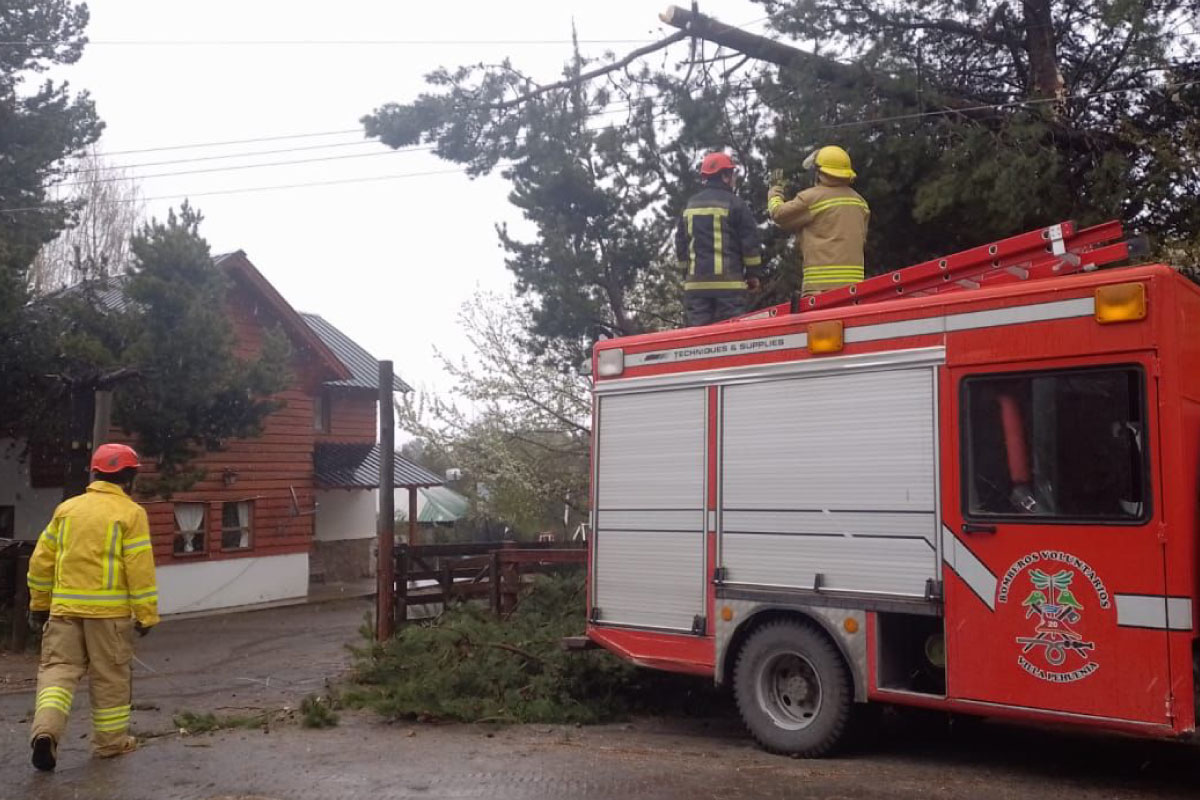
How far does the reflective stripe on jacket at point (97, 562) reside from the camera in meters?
7.18

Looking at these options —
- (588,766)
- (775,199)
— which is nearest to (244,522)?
(775,199)

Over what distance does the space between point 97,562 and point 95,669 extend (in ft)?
2.09

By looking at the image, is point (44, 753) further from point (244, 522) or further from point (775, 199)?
point (244, 522)

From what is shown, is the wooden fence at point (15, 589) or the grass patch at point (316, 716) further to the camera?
the wooden fence at point (15, 589)

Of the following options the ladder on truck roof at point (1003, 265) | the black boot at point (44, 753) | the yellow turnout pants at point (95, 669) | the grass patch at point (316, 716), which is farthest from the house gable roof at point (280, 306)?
the ladder on truck roof at point (1003, 265)

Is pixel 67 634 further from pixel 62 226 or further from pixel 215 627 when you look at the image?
pixel 215 627

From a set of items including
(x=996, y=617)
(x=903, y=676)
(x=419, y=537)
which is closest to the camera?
(x=996, y=617)

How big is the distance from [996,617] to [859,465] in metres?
1.16

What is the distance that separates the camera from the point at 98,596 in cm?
718

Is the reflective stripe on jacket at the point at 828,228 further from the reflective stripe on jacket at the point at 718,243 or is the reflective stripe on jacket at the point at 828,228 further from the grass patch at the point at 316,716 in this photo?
the grass patch at the point at 316,716

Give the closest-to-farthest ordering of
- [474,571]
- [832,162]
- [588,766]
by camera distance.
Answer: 1. [588,766]
2. [832,162]
3. [474,571]

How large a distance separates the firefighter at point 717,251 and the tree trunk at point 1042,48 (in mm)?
3858

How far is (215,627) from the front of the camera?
20188mm

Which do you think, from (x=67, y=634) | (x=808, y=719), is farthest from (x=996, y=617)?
(x=67, y=634)
